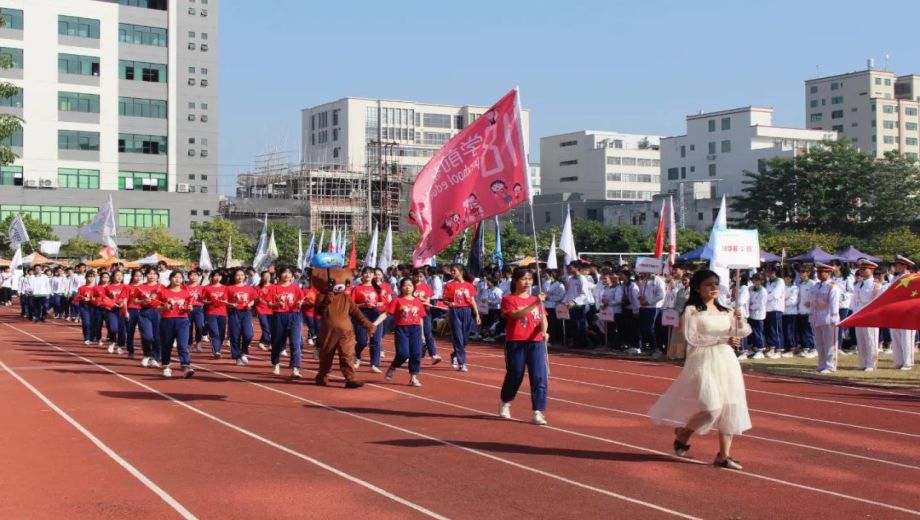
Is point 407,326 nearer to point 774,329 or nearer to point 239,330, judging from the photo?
point 239,330

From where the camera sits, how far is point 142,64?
75938 mm

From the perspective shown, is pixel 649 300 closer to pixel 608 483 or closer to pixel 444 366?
pixel 444 366

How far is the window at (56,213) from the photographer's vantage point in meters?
71.6

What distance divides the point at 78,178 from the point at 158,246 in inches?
535

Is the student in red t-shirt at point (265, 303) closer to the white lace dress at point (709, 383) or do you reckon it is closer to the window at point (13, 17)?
the white lace dress at point (709, 383)

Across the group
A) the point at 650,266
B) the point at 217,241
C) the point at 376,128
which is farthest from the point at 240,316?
the point at 376,128

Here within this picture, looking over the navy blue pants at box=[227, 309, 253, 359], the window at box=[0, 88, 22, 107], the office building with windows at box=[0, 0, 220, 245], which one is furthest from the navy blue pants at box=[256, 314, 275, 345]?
the window at box=[0, 88, 22, 107]

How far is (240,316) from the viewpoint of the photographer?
1977 cm

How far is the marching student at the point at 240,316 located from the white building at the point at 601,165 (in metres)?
104

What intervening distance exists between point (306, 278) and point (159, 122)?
51368 millimetres

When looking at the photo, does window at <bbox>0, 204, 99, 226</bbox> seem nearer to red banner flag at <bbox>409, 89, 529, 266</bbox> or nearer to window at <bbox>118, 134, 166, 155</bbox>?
window at <bbox>118, 134, 166, 155</bbox>

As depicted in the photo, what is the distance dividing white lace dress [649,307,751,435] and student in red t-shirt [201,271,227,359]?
12251 millimetres

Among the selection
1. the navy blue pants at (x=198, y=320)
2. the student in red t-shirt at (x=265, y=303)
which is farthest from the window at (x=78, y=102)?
the student in red t-shirt at (x=265, y=303)

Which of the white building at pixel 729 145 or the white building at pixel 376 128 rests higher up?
the white building at pixel 376 128
